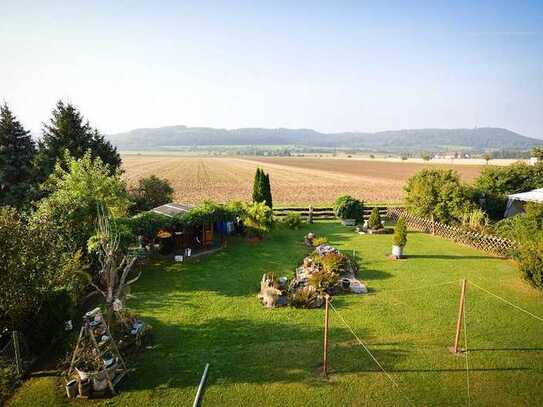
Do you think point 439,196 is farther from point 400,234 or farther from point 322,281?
point 322,281

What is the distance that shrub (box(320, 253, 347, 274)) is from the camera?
12883 mm

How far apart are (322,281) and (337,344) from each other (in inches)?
131

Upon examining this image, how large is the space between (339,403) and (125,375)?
4.81 meters

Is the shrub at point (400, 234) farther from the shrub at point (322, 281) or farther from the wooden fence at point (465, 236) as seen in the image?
the shrub at point (322, 281)

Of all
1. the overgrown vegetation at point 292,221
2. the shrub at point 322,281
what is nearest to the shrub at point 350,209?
the overgrown vegetation at point 292,221

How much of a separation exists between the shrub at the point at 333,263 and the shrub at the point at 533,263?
638 cm

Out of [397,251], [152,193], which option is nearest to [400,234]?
[397,251]

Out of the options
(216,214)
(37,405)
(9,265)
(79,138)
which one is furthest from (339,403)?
(79,138)

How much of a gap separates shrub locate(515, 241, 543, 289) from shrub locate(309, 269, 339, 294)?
263 inches

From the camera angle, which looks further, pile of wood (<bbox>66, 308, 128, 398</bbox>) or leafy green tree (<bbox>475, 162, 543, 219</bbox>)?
leafy green tree (<bbox>475, 162, 543, 219</bbox>)

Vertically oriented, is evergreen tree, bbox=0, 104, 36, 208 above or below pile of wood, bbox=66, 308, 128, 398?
above

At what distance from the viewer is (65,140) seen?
2156cm

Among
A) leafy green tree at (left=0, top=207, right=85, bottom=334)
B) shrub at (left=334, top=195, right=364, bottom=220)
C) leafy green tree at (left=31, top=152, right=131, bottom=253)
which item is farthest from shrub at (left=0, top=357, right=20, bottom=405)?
shrub at (left=334, top=195, right=364, bottom=220)

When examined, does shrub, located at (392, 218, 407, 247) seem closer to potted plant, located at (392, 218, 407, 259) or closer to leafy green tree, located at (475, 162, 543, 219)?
potted plant, located at (392, 218, 407, 259)
